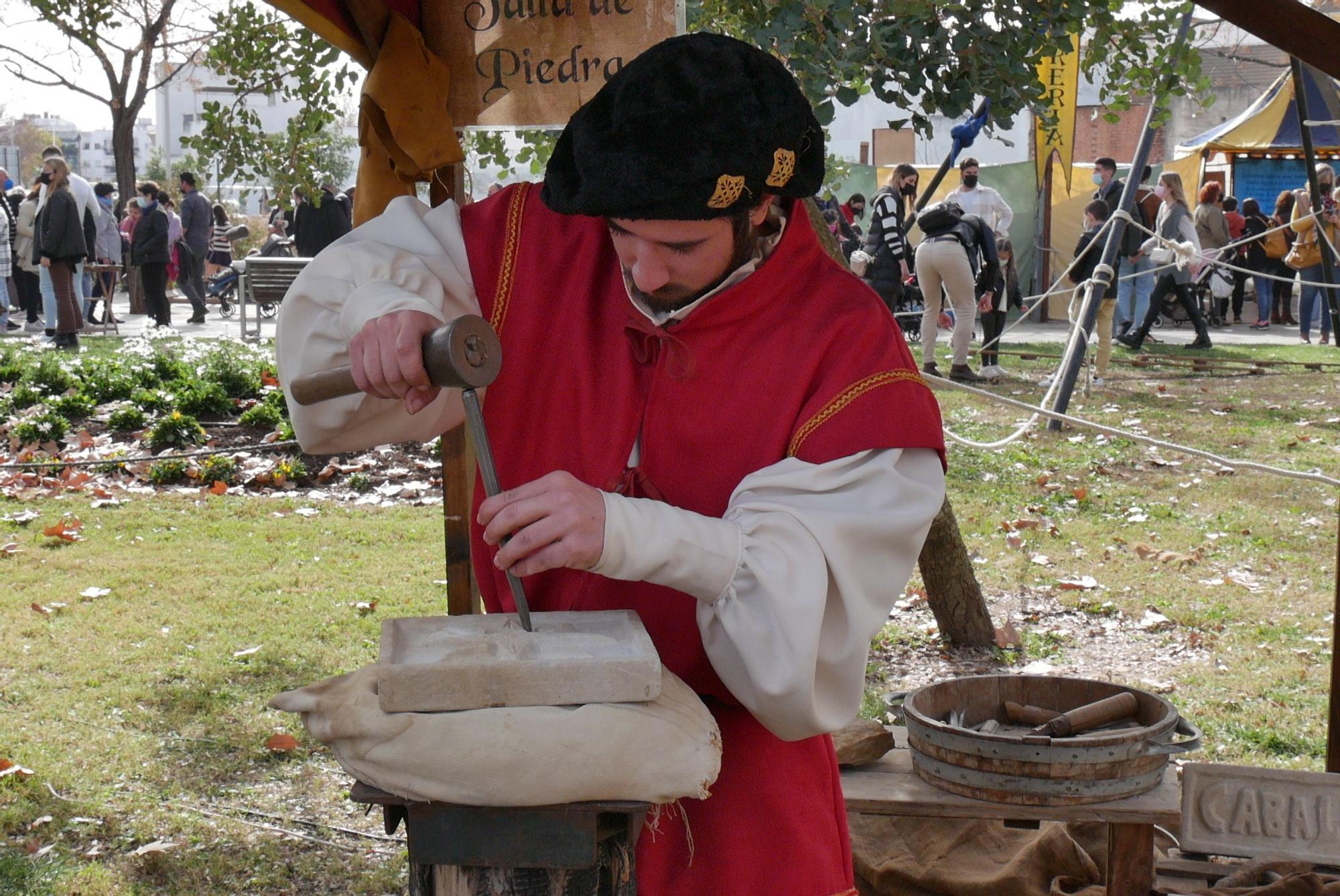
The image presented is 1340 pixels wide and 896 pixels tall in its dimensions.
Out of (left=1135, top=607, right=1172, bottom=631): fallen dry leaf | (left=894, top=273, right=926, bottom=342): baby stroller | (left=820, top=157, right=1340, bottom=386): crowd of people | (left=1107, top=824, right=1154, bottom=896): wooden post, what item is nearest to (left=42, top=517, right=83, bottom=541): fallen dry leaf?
(left=1135, top=607, right=1172, bottom=631): fallen dry leaf

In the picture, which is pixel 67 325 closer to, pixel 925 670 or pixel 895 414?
pixel 925 670

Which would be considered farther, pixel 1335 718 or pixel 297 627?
pixel 297 627

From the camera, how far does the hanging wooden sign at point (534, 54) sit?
10.8 ft

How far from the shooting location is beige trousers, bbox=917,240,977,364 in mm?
10891

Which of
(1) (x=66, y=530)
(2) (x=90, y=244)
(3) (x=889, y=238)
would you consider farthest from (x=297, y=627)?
(2) (x=90, y=244)

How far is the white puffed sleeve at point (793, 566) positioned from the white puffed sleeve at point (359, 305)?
1.64ft

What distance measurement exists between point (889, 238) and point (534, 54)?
8.70 metres

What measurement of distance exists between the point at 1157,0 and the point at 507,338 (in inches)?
131

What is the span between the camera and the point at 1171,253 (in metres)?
14.5

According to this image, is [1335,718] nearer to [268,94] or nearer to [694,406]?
[694,406]

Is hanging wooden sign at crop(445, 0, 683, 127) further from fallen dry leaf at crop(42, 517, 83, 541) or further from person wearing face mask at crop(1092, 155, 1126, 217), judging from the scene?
person wearing face mask at crop(1092, 155, 1126, 217)

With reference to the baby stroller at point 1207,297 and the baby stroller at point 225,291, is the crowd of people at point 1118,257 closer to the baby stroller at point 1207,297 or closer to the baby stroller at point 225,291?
the baby stroller at point 1207,297

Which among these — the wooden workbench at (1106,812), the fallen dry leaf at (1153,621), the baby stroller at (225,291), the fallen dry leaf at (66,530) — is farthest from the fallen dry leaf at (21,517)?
the baby stroller at (225,291)

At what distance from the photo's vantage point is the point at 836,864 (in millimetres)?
1937
